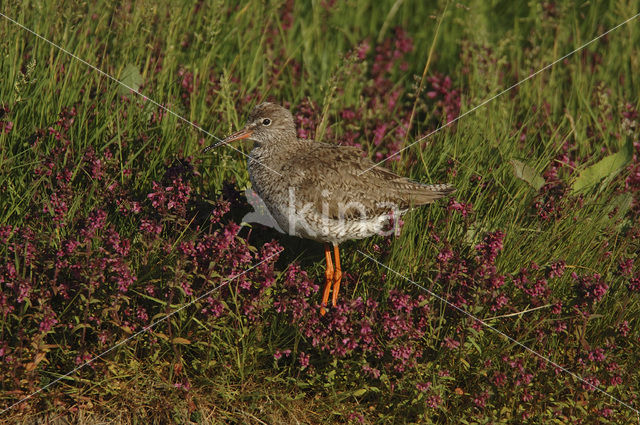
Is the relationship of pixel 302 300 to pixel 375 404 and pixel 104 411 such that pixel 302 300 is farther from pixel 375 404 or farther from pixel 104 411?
pixel 104 411

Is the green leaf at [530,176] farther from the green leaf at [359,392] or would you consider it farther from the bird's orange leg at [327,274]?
the green leaf at [359,392]

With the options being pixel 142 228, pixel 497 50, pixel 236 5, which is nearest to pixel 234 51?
pixel 236 5

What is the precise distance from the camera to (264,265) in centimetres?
428

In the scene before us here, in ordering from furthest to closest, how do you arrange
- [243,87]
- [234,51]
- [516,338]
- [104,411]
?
[234,51] < [243,87] < [516,338] < [104,411]

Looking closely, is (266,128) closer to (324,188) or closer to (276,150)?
(276,150)

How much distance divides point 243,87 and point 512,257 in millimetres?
2787

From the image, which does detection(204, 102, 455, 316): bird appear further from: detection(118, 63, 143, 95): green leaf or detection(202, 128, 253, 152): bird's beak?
detection(118, 63, 143, 95): green leaf

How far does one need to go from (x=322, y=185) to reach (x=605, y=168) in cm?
225

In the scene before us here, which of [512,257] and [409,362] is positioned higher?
[512,257]

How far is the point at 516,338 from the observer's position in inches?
173
